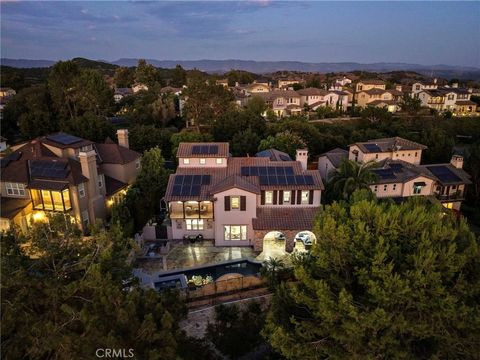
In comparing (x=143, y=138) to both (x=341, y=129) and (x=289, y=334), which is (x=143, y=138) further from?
(x=289, y=334)

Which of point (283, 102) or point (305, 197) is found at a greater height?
point (283, 102)

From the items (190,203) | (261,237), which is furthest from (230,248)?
(190,203)

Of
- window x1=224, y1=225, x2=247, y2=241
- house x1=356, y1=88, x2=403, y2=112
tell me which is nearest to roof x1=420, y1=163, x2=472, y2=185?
window x1=224, y1=225, x2=247, y2=241

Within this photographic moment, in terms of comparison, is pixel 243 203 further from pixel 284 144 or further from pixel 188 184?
pixel 284 144

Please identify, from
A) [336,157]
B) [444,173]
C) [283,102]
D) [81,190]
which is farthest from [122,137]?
[283,102]

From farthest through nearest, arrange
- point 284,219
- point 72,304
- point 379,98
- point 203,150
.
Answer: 1. point 379,98
2. point 203,150
3. point 284,219
4. point 72,304
